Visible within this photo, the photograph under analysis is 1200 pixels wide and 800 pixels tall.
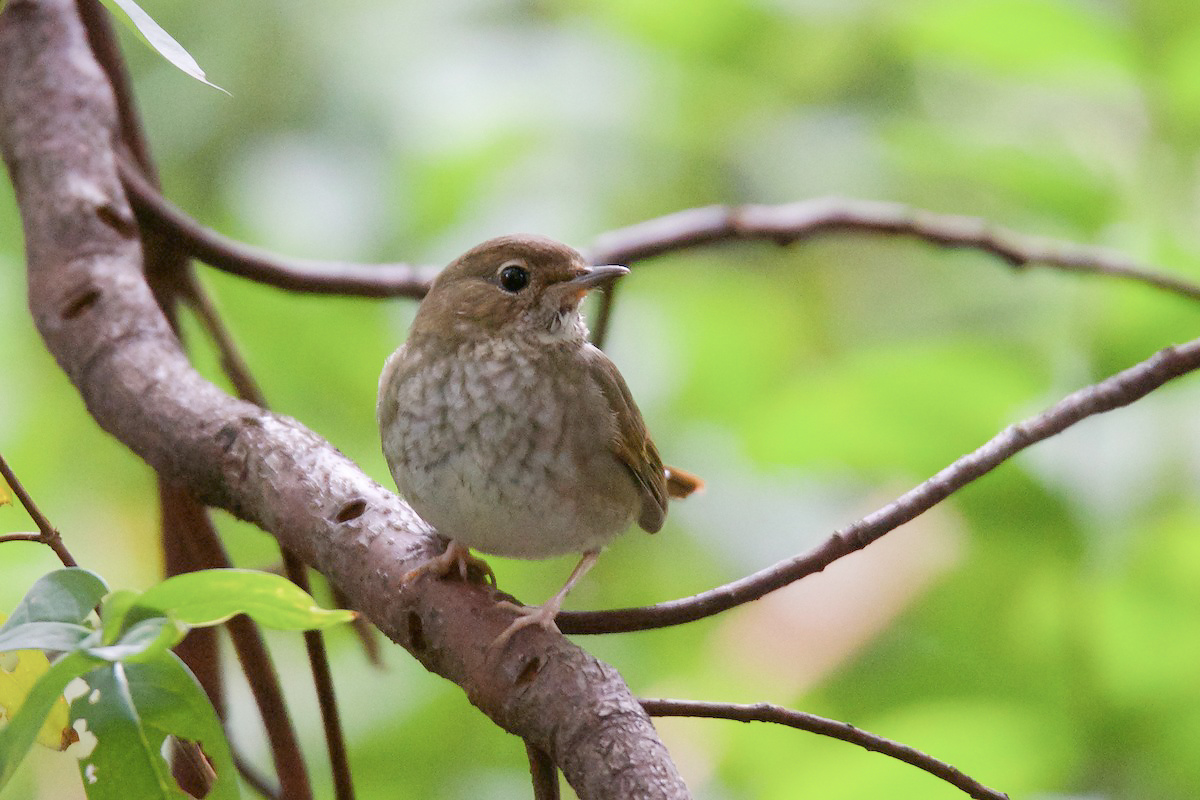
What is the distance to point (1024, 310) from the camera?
310 cm

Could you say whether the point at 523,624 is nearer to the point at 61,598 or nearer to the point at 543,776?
the point at 543,776

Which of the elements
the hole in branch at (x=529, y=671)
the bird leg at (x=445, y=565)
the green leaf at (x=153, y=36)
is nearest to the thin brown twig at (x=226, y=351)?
the bird leg at (x=445, y=565)

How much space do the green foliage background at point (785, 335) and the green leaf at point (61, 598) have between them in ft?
3.53

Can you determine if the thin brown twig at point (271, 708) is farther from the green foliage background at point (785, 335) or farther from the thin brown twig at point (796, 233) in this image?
the thin brown twig at point (796, 233)

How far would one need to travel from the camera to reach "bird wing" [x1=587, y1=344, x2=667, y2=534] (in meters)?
2.17

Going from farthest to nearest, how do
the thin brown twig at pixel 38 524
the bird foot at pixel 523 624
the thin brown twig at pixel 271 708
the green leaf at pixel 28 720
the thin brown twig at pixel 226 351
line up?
the thin brown twig at pixel 226 351 → the thin brown twig at pixel 271 708 → the bird foot at pixel 523 624 → the thin brown twig at pixel 38 524 → the green leaf at pixel 28 720

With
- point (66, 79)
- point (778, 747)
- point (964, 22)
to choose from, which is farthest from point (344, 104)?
point (778, 747)

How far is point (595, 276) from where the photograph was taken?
2.18 metres

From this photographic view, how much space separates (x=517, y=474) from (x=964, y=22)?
4.83 ft

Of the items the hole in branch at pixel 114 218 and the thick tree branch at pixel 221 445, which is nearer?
the thick tree branch at pixel 221 445

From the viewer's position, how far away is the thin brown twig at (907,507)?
1.33 meters

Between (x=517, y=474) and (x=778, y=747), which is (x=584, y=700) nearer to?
(x=517, y=474)

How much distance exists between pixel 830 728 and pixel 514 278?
1.26m


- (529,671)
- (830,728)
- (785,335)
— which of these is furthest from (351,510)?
(785,335)
